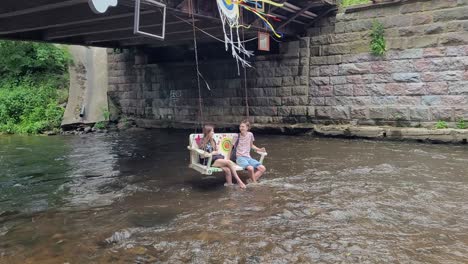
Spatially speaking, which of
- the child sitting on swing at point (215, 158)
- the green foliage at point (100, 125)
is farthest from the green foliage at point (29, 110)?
the child sitting on swing at point (215, 158)

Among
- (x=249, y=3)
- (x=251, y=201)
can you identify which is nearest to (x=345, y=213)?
(x=251, y=201)

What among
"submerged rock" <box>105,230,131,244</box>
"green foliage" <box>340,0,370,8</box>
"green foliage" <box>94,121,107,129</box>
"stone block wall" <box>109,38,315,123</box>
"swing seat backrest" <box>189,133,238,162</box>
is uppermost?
"green foliage" <box>340,0,370,8</box>

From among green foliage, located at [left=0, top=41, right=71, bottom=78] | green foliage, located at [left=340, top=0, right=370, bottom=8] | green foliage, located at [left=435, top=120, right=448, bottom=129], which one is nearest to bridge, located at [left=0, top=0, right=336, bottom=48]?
green foliage, located at [left=340, top=0, right=370, bottom=8]

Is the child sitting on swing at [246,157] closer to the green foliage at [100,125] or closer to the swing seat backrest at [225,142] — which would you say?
the swing seat backrest at [225,142]

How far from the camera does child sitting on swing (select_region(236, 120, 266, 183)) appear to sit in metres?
8.48

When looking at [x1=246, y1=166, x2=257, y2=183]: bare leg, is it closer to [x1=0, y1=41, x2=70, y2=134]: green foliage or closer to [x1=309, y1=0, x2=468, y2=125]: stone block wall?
[x1=309, y1=0, x2=468, y2=125]: stone block wall

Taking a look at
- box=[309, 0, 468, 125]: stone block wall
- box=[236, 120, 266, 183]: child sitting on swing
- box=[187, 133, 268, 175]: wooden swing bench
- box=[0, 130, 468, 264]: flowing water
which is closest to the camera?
box=[0, 130, 468, 264]: flowing water

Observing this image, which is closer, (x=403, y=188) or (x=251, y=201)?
(x=251, y=201)

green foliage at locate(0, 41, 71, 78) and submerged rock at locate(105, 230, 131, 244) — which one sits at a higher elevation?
green foliage at locate(0, 41, 71, 78)

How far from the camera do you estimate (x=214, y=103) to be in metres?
18.2

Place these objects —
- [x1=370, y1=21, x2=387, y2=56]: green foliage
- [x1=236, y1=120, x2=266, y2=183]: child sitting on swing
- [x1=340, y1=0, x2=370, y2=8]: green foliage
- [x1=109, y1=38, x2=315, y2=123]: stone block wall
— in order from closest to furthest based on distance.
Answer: [x1=236, y1=120, x2=266, y2=183]: child sitting on swing, [x1=370, y1=21, x2=387, y2=56]: green foliage, [x1=340, y1=0, x2=370, y2=8]: green foliage, [x1=109, y1=38, x2=315, y2=123]: stone block wall

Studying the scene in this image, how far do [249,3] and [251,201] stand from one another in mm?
6279

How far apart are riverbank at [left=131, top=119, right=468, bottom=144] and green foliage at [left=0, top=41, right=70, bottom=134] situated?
9.04 m

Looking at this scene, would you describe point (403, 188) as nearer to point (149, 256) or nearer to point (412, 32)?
point (149, 256)
